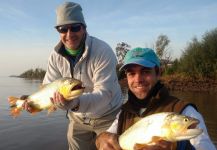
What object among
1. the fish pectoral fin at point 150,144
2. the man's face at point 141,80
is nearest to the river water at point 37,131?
the man's face at point 141,80

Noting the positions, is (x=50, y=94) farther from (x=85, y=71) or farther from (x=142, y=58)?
(x=142, y=58)

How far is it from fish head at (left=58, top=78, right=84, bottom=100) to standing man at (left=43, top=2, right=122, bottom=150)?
0.41m

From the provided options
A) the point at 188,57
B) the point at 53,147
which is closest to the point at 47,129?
the point at 53,147

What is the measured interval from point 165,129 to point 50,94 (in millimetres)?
2491

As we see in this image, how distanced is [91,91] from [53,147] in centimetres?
471

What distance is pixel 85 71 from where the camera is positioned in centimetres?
571

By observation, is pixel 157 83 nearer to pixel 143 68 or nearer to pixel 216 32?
pixel 143 68

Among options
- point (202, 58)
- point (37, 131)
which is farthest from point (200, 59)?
point (37, 131)

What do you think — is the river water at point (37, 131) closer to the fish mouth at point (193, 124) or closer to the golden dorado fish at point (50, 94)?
the golden dorado fish at point (50, 94)

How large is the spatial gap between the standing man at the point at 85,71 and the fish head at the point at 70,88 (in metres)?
0.41

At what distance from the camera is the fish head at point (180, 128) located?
2777mm

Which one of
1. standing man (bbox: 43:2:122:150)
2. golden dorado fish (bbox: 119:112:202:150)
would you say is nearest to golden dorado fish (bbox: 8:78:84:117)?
standing man (bbox: 43:2:122:150)

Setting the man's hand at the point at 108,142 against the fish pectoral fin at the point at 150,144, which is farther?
the man's hand at the point at 108,142

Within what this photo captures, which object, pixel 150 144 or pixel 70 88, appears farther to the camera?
pixel 70 88
